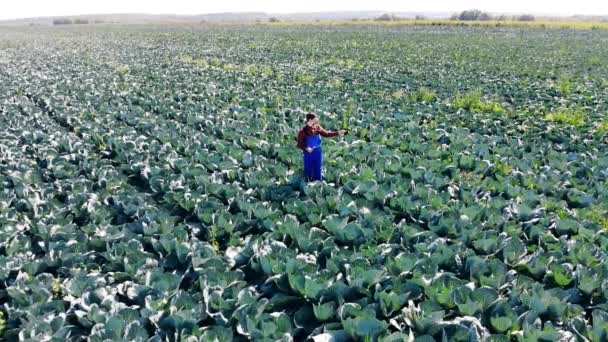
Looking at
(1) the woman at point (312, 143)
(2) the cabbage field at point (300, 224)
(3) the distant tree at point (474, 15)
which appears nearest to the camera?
(2) the cabbage field at point (300, 224)

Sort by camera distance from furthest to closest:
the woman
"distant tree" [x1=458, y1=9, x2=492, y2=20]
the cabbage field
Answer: "distant tree" [x1=458, y1=9, x2=492, y2=20] → the woman → the cabbage field

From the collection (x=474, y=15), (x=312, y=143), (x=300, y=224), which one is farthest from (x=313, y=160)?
(x=474, y=15)

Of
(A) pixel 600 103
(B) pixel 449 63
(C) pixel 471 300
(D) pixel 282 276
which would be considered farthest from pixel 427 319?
(B) pixel 449 63

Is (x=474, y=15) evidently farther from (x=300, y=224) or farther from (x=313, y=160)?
(x=300, y=224)

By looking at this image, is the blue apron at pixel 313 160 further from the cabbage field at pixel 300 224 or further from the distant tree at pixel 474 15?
the distant tree at pixel 474 15

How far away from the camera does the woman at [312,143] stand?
6.73 metres

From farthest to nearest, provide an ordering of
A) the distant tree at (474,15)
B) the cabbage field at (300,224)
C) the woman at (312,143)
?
the distant tree at (474,15)
the woman at (312,143)
the cabbage field at (300,224)

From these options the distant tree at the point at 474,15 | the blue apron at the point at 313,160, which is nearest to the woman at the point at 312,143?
the blue apron at the point at 313,160

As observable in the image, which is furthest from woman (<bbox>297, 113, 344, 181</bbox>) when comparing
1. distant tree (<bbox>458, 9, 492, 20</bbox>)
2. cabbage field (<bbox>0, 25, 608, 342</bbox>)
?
distant tree (<bbox>458, 9, 492, 20</bbox>)

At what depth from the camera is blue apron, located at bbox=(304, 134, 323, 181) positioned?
22.2 ft

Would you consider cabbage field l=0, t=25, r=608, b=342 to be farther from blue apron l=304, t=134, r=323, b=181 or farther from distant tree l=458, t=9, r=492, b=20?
distant tree l=458, t=9, r=492, b=20

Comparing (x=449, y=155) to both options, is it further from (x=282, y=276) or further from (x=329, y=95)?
(x=329, y=95)

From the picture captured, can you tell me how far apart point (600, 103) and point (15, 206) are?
13.6 meters

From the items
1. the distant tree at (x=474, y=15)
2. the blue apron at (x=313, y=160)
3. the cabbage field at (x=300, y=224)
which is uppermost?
the distant tree at (x=474, y=15)
